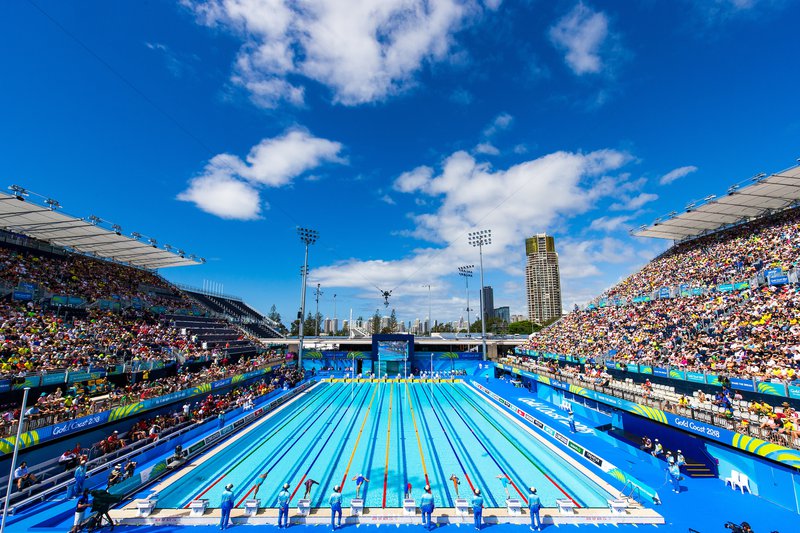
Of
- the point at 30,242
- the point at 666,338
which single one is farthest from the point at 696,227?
the point at 30,242

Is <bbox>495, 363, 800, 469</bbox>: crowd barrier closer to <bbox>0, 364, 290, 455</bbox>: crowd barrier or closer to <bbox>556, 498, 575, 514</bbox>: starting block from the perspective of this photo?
<bbox>556, 498, 575, 514</bbox>: starting block

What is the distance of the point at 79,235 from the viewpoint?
1148 inches

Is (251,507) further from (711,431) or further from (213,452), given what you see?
(711,431)

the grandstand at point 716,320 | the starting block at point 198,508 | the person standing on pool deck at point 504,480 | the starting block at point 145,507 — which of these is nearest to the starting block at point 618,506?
the person standing on pool deck at point 504,480

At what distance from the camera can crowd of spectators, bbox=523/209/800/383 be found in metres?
18.7

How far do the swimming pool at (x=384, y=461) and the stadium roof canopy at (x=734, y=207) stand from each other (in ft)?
84.8

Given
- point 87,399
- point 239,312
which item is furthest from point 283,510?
point 239,312

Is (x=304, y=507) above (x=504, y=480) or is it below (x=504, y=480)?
above

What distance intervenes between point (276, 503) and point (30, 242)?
1299 inches

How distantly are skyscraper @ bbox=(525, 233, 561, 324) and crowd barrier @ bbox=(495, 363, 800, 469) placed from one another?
6453 inches

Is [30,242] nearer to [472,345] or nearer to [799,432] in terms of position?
[799,432]

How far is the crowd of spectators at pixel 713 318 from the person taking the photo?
1869 cm

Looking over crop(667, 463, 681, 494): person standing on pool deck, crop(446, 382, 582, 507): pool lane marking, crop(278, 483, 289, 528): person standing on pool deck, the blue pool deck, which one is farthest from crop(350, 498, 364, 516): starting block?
crop(667, 463, 681, 494): person standing on pool deck

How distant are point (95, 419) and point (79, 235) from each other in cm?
2115
